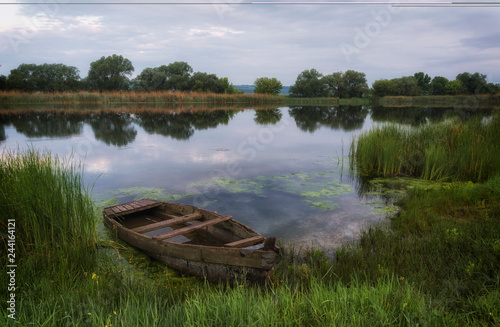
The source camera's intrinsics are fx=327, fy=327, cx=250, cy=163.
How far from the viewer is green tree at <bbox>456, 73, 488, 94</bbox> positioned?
6556cm

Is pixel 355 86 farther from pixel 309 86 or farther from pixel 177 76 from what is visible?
pixel 177 76

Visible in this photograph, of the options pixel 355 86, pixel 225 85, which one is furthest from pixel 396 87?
pixel 225 85

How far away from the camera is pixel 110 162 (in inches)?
541

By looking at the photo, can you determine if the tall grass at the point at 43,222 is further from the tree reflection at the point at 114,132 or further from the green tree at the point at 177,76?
the green tree at the point at 177,76

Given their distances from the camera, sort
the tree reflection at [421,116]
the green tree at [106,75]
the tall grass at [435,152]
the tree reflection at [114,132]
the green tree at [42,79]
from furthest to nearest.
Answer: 1. the green tree at [106,75]
2. the green tree at [42,79]
3. the tree reflection at [421,116]
4. the tree reflection at [114,132]
5. the tall grass at [435,152]

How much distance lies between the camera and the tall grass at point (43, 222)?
13.9 ft

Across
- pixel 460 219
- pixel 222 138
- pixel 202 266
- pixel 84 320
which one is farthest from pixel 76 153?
pixel 460 219

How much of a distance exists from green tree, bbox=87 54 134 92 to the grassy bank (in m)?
54.5

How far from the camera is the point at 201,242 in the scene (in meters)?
6.07

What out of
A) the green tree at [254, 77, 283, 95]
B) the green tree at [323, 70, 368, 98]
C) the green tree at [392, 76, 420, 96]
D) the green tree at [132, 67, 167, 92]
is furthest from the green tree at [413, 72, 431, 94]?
the green tree at [132, 67, 167, 92]

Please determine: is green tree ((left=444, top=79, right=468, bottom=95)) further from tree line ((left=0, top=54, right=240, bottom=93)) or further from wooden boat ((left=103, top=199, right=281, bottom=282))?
wooden boat ((left=103, top=199, right=281, bottom=282))

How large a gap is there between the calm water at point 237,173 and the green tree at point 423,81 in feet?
293

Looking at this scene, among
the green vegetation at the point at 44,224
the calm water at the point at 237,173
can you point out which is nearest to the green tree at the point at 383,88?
the calm water at the point at 237,173

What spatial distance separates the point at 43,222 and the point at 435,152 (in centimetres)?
1073
